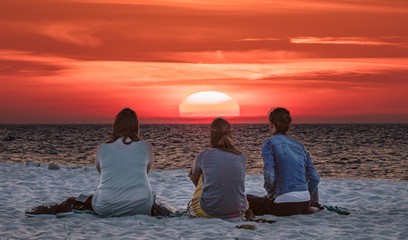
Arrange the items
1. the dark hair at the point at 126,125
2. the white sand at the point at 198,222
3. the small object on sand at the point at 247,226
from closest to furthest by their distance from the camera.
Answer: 1. the white sand at the point at 198,222
2. the small object on sand at the point at 247,226
3. the dark hair at the point at 126,125

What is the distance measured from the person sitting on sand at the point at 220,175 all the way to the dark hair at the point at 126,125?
1.01 metres

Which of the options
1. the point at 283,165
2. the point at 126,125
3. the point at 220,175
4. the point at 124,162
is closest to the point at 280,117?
the point at 283,165

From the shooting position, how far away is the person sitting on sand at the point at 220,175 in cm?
894

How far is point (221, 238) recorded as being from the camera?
7988mm

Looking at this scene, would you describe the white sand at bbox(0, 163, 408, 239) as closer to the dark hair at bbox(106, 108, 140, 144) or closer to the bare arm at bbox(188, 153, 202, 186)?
the bare arm at bbox(188, 153, 202, 186)

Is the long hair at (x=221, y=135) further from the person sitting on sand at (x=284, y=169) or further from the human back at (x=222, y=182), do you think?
the person sitting on sand at (x=284, y=169)

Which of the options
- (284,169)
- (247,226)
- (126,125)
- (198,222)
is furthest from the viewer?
(284,169)

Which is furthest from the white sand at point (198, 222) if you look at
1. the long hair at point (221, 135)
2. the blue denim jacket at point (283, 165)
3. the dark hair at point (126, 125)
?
the dark hair at point (126, 125)

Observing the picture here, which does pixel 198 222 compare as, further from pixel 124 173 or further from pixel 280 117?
pixel 280 117

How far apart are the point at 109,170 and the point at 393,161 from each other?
3581 cm

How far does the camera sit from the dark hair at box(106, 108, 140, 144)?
8.83 m

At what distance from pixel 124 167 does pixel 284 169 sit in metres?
2.38

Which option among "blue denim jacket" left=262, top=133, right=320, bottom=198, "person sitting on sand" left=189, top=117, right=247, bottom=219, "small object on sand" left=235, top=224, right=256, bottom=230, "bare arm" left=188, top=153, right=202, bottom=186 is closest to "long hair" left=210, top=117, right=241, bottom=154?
"person sitting on sand" left=189, top=117, right=247, bottom=219

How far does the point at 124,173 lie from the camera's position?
902 cm
